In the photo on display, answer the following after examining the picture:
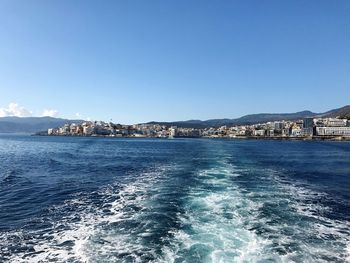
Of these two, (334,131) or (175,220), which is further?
(334,131)

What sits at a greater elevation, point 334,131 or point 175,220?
point 175,220

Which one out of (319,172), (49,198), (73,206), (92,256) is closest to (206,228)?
(92,256)

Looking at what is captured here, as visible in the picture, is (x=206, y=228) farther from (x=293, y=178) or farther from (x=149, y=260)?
(x=293, y=178)

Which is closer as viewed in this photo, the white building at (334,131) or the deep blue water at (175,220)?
the deep blue water at (175,220)

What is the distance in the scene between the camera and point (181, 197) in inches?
881

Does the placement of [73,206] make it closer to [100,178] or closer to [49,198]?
[49,198]

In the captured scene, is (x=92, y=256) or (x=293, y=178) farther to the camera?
(x=293, y=178)

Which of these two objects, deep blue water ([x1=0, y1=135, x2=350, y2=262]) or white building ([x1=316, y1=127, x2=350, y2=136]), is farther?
white building ([x1=316, y1=127, x2=350, y2=136])

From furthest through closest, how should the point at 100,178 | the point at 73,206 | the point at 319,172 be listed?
the point at 319,172
the point at 100,178
the point at 73,206

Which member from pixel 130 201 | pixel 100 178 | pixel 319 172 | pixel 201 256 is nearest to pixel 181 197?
pixel 130 201

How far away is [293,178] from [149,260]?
24287 millimetres

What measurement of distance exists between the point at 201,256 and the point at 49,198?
544 inches

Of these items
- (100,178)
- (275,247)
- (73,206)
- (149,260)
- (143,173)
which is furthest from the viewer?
(143,173)

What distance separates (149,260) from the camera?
12.2 m
